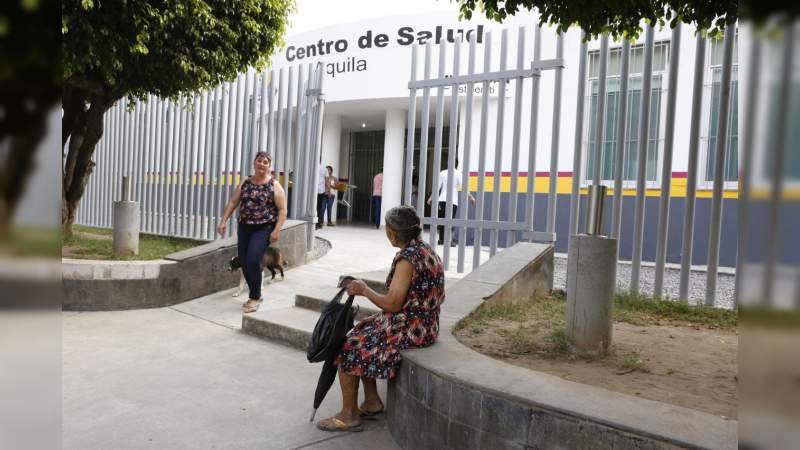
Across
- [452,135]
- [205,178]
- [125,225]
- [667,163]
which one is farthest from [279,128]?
[667,163]

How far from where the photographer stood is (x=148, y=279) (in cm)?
690

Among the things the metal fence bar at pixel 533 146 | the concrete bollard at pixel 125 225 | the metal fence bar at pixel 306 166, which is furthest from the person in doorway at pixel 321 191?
the metal fence bar at pixel 533 146

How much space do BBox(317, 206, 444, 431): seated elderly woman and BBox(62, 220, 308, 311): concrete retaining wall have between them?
413cm

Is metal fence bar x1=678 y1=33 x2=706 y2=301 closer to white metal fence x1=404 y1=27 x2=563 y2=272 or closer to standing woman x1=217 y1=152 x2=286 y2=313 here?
white metal fence x1=404 y1=27 x2=563 y2=272

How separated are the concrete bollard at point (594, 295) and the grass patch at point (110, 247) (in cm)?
593

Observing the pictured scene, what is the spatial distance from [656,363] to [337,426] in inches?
77.3

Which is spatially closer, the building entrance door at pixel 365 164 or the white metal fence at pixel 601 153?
the white metal fence at pixel 601 153

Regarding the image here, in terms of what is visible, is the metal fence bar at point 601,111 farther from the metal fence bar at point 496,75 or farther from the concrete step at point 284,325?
the concrete step at point 284,325

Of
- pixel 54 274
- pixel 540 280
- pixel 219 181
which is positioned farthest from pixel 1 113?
pixel 219 181

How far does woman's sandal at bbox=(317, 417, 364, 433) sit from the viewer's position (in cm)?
355

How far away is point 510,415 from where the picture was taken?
8.94ft

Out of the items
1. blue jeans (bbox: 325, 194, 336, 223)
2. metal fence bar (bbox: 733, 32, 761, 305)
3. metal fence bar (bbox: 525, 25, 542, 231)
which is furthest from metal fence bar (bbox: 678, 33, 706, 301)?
blue jeans (bbox: 325, 194, 336, 223)

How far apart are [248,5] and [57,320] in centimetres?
730

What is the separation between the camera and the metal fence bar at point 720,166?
16.2 feet
